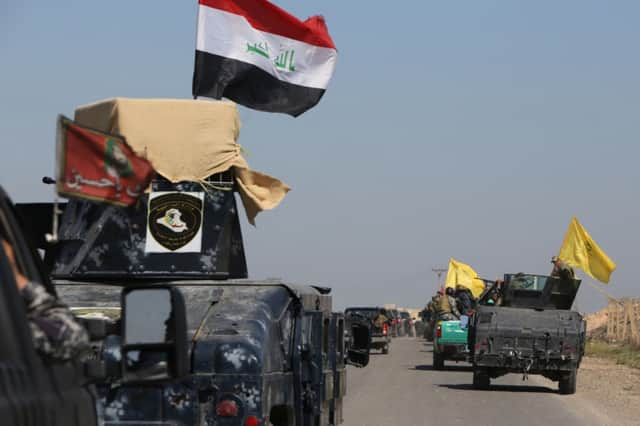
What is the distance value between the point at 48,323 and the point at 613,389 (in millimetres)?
25054

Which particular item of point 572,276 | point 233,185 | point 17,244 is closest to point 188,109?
point 233,185

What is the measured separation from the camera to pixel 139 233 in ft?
31.8

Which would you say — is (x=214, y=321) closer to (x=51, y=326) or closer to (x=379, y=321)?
(x=51, y=326)

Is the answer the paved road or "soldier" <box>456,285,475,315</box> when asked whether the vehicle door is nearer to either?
the paved road

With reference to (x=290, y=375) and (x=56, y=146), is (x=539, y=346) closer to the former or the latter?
(x=290, y=375)

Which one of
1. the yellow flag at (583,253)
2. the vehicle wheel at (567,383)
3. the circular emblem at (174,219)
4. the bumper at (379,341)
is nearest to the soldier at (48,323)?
the circular emblem at (174,219)

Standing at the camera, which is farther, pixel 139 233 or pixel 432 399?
pixel 432 399

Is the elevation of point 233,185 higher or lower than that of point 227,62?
lower

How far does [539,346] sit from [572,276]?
303 centimetres

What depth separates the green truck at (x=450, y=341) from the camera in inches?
1230

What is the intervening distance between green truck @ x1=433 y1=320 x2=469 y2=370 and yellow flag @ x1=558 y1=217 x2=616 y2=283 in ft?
10.6

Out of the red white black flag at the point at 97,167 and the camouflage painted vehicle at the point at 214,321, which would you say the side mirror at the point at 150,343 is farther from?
the camouflage painted vehicle at the point at 214,321

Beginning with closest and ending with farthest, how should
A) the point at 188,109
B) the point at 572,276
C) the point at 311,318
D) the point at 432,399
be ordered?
the point at 311,318, the point at 188,109, the point at 432,399, the point at 572,276

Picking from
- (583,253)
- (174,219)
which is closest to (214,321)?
(174,219)
